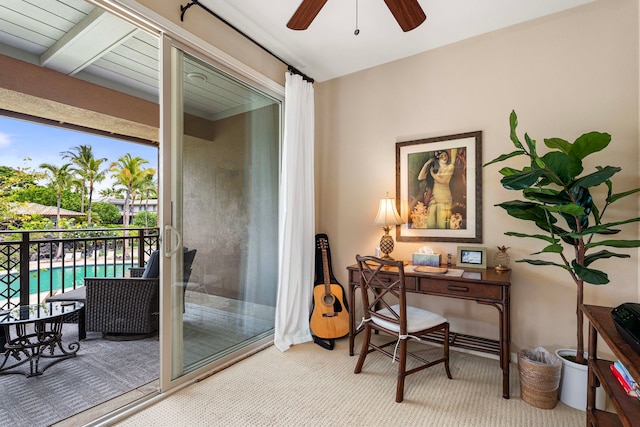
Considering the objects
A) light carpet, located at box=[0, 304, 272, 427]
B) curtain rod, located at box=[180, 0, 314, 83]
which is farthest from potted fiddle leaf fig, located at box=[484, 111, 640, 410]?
light carpet, located at box=[0, 304, 272, 427]

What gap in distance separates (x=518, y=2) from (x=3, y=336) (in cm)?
445

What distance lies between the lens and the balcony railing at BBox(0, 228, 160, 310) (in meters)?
3.14

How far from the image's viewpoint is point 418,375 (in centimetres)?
221

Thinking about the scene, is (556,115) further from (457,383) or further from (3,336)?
(3,336)

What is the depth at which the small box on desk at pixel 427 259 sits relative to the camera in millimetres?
2523

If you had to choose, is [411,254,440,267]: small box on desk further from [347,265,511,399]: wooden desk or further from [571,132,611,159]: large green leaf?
[571,132,611,159]: large green leaf

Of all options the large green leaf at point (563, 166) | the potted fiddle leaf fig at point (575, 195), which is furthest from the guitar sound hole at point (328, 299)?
the large green leaf at point (563, 166)

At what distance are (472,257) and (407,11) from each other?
1.79m

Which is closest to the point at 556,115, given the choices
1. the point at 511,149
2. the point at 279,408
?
the point at 511,149

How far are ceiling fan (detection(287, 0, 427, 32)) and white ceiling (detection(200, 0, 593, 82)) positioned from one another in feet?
1.79

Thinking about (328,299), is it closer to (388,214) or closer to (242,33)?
(388,214)

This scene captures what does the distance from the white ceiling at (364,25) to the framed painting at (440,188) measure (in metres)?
0.82

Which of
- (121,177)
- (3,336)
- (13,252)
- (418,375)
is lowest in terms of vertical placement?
(418,375)

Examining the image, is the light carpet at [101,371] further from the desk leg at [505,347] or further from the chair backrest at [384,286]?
the desk leg at [505,347]
